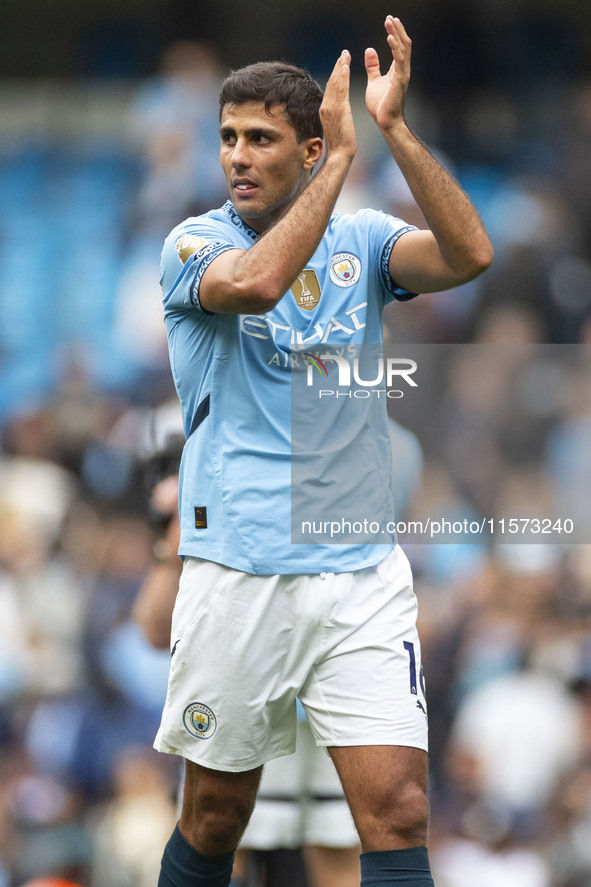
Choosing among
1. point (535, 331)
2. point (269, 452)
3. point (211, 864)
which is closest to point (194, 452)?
point (269, 452)

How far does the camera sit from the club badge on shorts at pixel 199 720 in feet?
8.61

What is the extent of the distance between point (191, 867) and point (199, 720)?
0.38m

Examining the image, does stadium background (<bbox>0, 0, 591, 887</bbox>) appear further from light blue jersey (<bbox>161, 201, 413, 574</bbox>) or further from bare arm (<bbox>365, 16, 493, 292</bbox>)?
bare arm (<bbox>365, 16, 493, 292</bbox>)

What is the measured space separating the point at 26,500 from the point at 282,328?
3.42 m

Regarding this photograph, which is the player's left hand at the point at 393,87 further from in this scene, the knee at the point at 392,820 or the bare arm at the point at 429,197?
the knee at the point at 392,820

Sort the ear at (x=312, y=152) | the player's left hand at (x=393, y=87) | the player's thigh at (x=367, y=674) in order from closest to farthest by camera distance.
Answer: the player's thigh at (x=367, y=674) → the player's left hand at (x=393, y=87) → the ear at (x=312, y=152)

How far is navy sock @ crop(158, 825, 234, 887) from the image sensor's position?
2.71m

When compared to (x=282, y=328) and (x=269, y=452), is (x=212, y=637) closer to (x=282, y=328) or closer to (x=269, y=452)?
(x=269, y=452)

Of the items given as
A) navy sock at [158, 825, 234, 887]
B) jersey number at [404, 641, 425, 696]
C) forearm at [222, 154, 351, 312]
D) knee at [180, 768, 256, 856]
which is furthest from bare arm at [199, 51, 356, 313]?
navy sock at [158, 825, 234, 887]

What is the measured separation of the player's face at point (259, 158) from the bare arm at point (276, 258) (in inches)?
9.4

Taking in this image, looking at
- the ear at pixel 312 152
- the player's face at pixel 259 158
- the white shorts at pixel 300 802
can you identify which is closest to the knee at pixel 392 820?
the white shorts at pixel 300 802

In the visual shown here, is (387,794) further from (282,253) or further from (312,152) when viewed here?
(312,152)

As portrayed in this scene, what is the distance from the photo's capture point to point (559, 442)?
5375mm

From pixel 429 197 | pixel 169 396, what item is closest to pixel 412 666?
pixel 429 197
